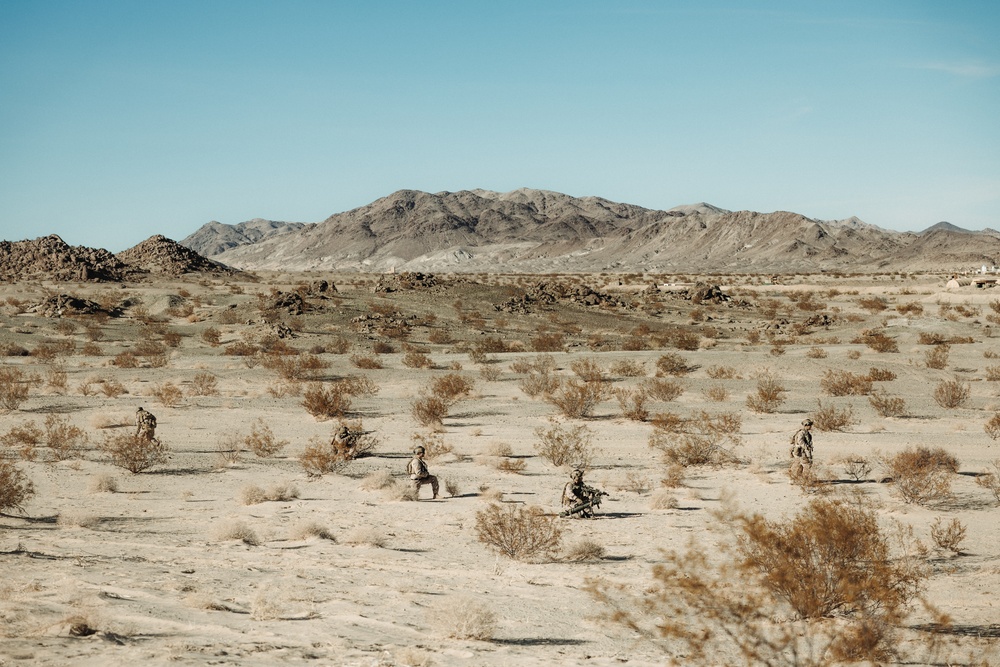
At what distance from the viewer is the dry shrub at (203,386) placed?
23.4 metres

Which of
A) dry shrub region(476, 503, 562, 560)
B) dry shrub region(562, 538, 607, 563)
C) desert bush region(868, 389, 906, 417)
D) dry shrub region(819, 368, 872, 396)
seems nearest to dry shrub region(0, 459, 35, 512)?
dry shrub region(476, 503, 562, 560)

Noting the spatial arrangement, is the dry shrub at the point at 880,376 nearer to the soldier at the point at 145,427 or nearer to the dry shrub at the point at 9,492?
the soldier at the point at 145,427

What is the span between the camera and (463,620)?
777 centimetres

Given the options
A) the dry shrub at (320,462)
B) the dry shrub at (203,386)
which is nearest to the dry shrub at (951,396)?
the dry shrub at (320,462)

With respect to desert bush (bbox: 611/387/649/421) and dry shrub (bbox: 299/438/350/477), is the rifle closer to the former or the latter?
dry shrub (bbox: 299/438/350/477)

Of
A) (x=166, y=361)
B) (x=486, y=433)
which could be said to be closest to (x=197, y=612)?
(x=486, y=433)

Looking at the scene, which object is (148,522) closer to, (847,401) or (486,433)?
(486,433)

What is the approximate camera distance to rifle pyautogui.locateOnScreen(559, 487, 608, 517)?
12133 millimetres

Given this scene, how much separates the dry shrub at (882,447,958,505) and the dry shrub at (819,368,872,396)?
7810mm

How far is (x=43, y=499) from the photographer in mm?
12789

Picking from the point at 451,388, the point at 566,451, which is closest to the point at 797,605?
the point at 566,451

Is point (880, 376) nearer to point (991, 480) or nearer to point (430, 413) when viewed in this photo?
point (991, 480)

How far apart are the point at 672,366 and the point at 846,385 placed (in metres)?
5.57

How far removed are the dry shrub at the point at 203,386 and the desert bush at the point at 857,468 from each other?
1741cm
